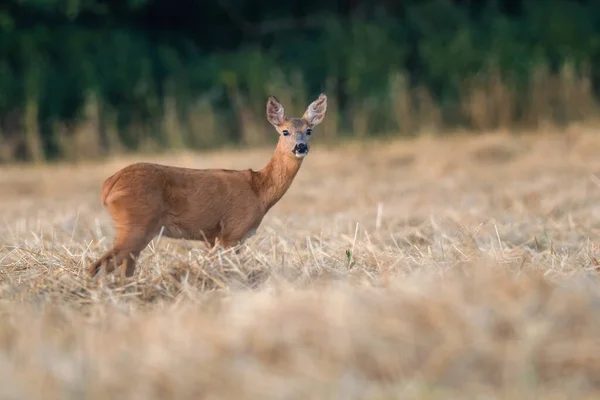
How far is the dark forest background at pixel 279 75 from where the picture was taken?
1609 cm

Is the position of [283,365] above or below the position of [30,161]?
above

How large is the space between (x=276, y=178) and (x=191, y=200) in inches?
27.0

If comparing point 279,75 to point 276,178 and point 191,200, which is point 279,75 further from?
point 191,200

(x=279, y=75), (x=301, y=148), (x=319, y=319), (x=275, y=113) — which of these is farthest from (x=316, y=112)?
(x=279, y=75)

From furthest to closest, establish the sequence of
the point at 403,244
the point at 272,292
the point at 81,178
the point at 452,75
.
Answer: the point at 452,75 < the point at 81,178 < the point at 403,244 < the point at 272,292

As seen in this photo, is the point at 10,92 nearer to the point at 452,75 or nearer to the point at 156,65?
the point at 156,65

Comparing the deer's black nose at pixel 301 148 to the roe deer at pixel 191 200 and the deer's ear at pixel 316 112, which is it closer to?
the roe deer at pixel 191 200

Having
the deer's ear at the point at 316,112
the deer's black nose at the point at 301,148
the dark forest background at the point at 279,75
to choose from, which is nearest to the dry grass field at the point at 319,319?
the deer's black nose at the point at 301,148

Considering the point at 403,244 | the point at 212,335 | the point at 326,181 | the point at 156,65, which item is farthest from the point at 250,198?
the point at 156,65

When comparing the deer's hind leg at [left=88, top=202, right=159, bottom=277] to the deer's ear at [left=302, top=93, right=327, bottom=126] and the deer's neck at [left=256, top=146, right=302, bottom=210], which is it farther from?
the deer's ear at [left=302, top=93, right=327, bottom=126]

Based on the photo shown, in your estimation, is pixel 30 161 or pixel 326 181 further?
pixel 30 161

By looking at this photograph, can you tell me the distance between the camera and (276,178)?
6.89 meters

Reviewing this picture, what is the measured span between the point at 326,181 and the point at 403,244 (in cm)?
452

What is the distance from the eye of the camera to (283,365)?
3703 mm
